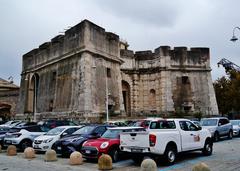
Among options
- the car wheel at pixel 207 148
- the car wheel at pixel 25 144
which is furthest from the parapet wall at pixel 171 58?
the car wheel at pixel 207 148

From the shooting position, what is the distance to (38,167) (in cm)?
1162

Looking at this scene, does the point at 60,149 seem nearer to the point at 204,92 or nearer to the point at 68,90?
the point at 68,90

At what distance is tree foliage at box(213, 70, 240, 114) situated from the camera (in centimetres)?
4176

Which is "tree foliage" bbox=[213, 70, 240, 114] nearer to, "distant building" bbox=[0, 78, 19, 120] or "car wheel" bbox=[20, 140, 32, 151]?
"car wheel" bbox=[20, 140, 32, 151]

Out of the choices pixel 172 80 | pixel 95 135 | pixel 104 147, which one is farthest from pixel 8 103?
pixel 104 147

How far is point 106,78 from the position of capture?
110 feet

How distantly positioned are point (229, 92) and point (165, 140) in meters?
34.5

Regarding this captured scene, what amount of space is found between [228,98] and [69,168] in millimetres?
37782

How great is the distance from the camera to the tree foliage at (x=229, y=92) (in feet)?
137

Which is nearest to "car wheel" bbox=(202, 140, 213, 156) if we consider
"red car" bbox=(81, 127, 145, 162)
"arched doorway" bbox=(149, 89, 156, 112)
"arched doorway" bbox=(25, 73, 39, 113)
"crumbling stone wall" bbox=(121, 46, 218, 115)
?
"red car" bbox=(81, 127, 145, 162)

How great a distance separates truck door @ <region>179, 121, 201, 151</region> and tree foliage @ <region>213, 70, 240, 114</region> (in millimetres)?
30471

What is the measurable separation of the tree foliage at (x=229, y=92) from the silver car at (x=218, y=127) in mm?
20805

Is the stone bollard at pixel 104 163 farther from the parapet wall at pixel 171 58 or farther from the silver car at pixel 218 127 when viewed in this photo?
the parapet wall at pixel 171 58

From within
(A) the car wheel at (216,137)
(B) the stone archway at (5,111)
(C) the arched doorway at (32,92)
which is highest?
(C) the arched doorway at (32,92)
